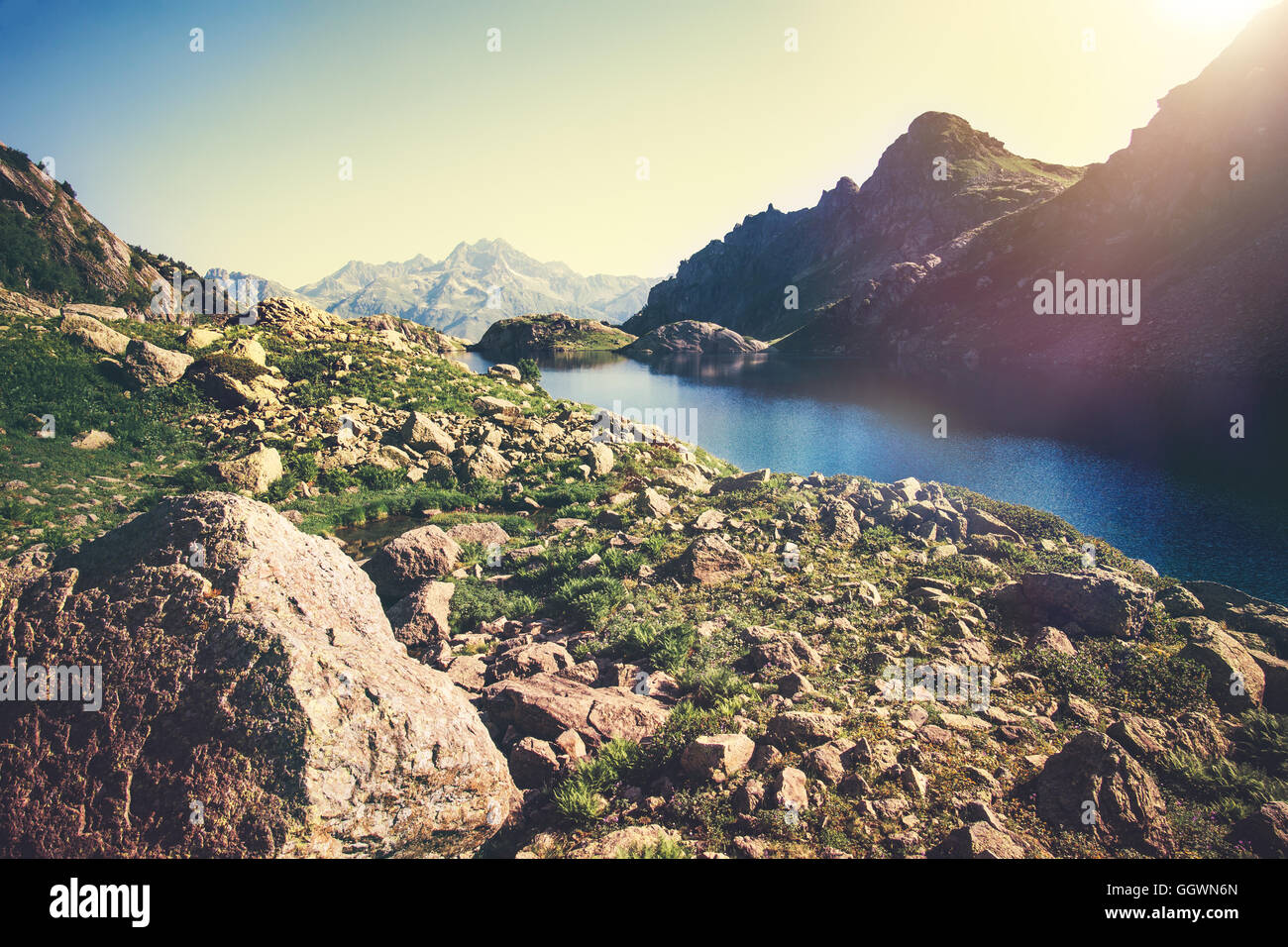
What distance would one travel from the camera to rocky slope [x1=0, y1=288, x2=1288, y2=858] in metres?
6.77

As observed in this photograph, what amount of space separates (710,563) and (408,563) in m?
9.73

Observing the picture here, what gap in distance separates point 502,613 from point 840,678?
9336 millimetres

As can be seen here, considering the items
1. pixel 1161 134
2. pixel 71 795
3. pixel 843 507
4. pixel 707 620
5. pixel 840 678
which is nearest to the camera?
pixel 71 795

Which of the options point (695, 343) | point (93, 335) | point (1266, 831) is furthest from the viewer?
point (695, 343)

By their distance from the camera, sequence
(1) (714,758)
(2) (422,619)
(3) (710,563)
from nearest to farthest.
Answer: (1) (714,758), (2) (422,619), (3) (710,563)

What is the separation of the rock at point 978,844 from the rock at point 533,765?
583 centimetres

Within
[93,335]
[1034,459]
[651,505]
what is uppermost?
[93,335]

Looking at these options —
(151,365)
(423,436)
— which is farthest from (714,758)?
(151,365)

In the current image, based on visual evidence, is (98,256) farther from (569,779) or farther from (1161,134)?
(1161,134)

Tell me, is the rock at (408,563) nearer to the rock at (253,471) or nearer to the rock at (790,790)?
the rock at (790,790)

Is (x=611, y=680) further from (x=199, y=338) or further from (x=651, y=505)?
(x=199, y=338)

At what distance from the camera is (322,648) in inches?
304

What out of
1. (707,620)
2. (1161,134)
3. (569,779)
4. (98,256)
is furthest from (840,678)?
(1161,134)

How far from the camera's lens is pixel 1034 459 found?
144 feet
